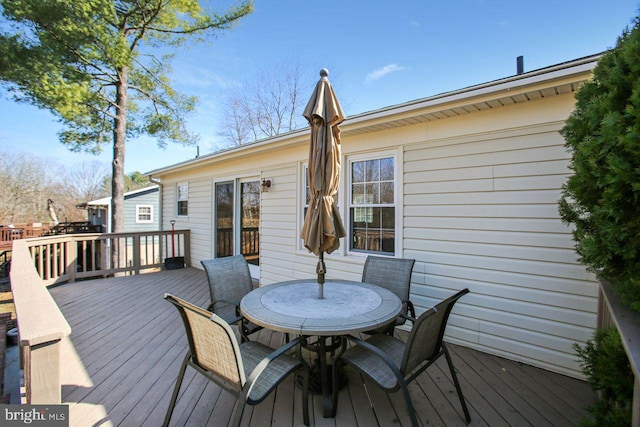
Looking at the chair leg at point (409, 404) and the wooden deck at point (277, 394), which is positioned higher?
the chair leg at point (409, 404)

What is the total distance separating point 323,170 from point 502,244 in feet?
6.80

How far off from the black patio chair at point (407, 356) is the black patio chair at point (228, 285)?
1162mm

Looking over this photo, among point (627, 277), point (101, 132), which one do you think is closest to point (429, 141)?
point (627, 277)

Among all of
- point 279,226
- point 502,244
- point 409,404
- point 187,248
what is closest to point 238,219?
point 279,226

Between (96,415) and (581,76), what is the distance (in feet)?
15.3

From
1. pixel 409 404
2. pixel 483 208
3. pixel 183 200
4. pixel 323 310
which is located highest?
pixel 183 200

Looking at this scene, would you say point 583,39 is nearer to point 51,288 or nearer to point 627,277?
point 627,277

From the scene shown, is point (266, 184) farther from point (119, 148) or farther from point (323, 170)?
point (119, 148)

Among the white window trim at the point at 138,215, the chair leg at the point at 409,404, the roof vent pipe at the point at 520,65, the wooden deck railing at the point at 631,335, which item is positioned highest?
the roof vent pipe at the point at 520,65

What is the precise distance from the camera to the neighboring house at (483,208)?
8.65 ft

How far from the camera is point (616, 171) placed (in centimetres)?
127

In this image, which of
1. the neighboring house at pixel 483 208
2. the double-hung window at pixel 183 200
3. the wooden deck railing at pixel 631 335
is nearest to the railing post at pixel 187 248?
the double-hung window at pixel 183 200

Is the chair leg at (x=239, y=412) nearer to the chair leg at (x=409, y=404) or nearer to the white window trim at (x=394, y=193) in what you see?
the chair leg at (x=409, y=404)

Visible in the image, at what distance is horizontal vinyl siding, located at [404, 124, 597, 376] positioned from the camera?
265 cm
